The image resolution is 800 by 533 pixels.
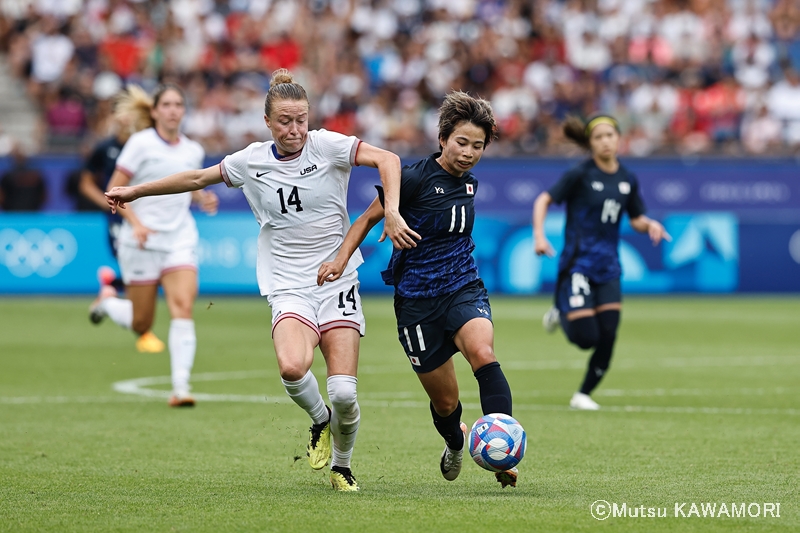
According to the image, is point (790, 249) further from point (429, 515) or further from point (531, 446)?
point (429, 515)

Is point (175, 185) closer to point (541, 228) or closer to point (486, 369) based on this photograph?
point (486, 369)

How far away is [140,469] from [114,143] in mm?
7225

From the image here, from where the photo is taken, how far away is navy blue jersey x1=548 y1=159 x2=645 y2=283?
10633 millimetres

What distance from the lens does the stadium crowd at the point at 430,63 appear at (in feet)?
82.6

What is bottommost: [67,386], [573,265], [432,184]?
[67,386]

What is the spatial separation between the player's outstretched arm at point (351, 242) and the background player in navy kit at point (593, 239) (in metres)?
3.80

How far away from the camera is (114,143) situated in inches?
551

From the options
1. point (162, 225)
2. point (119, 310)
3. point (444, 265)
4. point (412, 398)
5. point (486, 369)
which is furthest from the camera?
point (119, 310)

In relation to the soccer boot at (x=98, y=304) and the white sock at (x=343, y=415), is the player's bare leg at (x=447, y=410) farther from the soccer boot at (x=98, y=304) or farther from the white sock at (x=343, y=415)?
the soccer boot at (x=98, y=304)

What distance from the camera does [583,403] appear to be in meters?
10.4

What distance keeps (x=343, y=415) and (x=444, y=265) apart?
0.98 meters

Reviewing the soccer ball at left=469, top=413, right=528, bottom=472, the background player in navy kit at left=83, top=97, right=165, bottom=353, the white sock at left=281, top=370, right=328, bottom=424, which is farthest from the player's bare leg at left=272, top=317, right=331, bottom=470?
the background player in navy kit at left=83, top=97, right=165, bottom=353

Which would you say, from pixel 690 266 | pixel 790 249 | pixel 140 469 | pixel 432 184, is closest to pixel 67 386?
pixel 140 469

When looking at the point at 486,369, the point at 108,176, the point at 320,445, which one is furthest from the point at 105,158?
the point at 486,369
